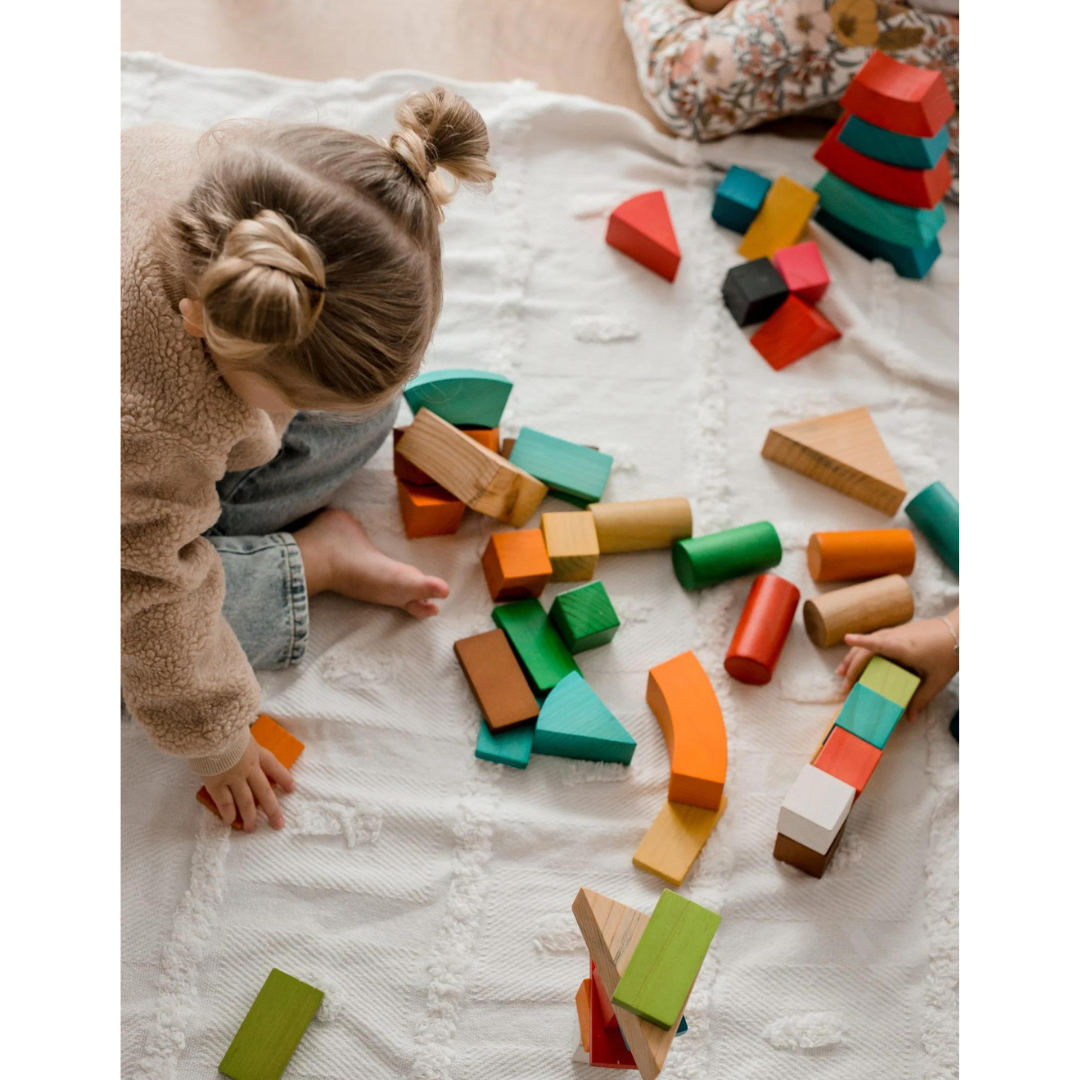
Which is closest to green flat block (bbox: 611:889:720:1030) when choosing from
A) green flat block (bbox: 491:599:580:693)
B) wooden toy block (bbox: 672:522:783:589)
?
green flat block (bbox: 491:599:580:693)

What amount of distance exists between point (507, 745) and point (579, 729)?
0.08 m

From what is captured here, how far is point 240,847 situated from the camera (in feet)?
3.10

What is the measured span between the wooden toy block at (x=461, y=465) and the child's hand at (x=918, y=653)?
393mm

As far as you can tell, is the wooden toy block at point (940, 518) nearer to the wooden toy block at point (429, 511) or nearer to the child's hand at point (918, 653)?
the child's hand at point (918, 653)

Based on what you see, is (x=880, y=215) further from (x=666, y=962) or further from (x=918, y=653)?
(x=666, y=962)

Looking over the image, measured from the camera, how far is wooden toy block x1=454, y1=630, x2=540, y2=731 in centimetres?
100

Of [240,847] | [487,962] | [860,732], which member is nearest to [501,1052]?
[487,962]

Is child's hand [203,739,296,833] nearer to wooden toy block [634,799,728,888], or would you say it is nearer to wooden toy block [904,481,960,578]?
wooden toy block [634,799,728,888]

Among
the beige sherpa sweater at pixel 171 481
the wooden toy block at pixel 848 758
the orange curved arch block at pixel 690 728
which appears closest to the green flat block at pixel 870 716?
the wooden toy block at pixel 848 758

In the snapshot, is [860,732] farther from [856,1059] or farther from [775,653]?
[856,1059]

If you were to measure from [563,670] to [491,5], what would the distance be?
1.14 m

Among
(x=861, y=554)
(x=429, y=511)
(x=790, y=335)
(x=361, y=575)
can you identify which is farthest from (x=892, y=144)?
(x=361, y=575)

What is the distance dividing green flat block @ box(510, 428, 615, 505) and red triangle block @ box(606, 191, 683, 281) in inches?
12.0

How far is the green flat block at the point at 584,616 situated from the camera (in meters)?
1.05
